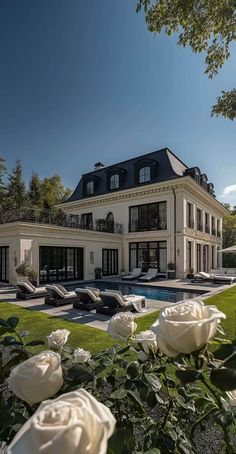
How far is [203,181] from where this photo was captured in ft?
86.0

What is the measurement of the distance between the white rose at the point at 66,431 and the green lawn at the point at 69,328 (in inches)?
209

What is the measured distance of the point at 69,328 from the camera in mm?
7391

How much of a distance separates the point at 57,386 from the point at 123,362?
2.94ft

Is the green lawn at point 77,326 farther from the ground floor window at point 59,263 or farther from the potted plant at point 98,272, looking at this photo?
the potted plant at point 98,272

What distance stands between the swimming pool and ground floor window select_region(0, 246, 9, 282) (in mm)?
5121

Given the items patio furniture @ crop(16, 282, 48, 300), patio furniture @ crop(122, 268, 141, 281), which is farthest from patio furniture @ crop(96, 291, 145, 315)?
patio furniture @ crop(122, 268, 141, 281)

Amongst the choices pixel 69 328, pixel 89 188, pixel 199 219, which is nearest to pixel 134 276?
pixel 199 219

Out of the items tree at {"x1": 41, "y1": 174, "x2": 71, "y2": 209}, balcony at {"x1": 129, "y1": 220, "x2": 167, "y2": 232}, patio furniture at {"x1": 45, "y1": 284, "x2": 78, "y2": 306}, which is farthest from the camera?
tree at {"x1": 41, "y1": 174, "x2": 71, "y2": 209}

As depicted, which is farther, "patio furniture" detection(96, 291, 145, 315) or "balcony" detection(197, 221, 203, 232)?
"balcony" detection(197, 221, 203, 232)

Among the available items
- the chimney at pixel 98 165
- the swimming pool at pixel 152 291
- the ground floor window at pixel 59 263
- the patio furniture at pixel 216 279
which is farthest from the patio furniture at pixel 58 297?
the chimney at pixel 98 165

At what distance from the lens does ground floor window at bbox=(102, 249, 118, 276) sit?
889 inches

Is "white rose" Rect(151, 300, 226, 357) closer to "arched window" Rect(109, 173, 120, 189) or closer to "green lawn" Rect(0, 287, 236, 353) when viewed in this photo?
"green lawn" Rect(0, 287, 236, 353)

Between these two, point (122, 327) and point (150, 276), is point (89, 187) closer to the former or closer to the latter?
point (150, 276)

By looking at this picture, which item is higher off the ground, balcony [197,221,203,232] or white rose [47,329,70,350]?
balcony [197,221,203,232]
